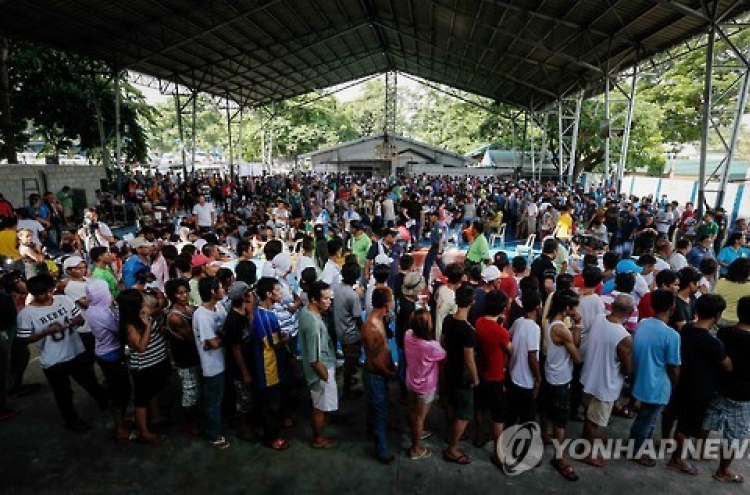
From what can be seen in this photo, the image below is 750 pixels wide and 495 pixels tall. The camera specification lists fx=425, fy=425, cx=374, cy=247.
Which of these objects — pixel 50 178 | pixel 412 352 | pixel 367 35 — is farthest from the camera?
pixel 367 35

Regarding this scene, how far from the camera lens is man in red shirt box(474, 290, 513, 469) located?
121 inches

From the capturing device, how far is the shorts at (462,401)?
318 centimetres

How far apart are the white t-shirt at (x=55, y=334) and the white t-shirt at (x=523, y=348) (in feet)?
11.9

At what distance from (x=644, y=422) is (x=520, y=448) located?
3.15 feet

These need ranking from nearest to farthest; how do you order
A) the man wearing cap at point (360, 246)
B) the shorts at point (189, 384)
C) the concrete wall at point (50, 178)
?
1. the shorts at point (189, 384)
2. the man wearing cap at point (360, 246)
3. the concrete wall at point (50, 178)

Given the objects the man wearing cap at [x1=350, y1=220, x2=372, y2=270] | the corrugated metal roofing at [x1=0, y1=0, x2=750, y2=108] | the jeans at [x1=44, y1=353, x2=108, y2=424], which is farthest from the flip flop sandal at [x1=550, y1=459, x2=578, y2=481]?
the corrugated metal roofing at [x1=0, y1=0, x2=750, y2=108]

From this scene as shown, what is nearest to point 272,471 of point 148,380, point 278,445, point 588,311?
point 278,445

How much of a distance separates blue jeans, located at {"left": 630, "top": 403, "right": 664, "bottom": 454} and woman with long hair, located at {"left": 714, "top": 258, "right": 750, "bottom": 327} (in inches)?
55.7

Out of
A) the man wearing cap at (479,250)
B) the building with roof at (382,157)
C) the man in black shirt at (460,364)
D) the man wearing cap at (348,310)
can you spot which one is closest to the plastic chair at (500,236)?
the man wearing cap at (479,250)

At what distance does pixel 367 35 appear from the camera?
19.3 metres

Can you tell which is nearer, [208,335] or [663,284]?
[208,335]

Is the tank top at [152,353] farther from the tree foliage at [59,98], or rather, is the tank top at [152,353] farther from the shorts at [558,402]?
the tree foliage at [59,98]

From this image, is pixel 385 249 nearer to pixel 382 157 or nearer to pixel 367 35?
pixel 367 35

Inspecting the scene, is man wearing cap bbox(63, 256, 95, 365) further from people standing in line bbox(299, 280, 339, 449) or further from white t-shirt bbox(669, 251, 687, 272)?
white t-shirt bbox(669, 251, 687, 272)
